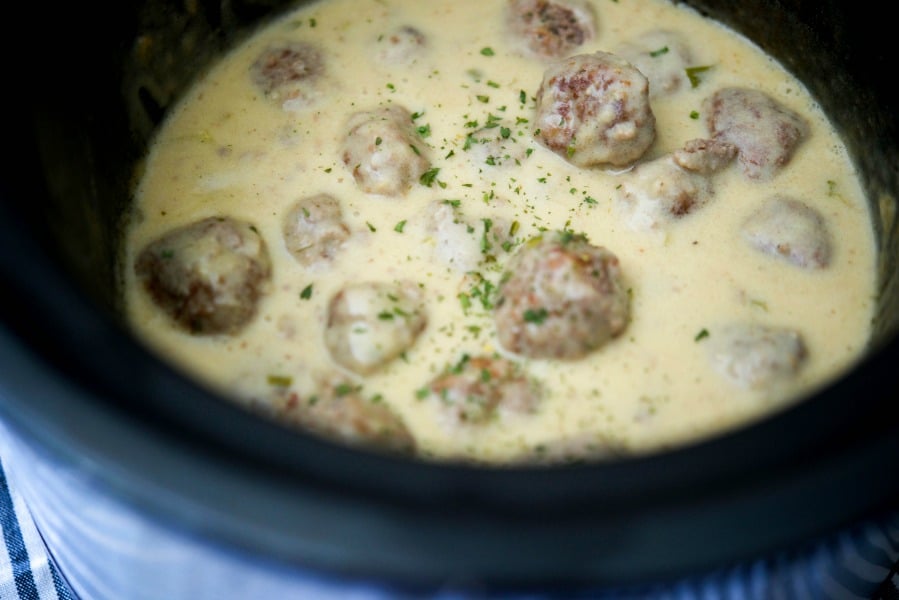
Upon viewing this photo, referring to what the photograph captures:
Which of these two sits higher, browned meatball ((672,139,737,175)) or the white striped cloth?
browned meatball ((672,139,737,175))

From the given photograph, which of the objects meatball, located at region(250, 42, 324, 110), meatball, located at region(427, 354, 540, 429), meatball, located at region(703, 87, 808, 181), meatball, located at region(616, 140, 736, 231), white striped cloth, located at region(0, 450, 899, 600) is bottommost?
white striped cloth, located at region(0, 450, 899, 600)

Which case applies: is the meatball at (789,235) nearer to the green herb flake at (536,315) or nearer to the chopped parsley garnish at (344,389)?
the green herb flake at (536,315)

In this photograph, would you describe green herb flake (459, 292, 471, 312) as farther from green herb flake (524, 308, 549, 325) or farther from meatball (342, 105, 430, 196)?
meatball (342, 105, 430, 196)

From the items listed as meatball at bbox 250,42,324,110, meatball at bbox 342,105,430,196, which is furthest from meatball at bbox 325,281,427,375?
meatball at bbox 250,42,324,110

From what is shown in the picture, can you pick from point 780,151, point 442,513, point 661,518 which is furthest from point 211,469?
point 780,151

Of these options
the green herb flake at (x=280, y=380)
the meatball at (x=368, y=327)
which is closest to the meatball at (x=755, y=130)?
the meatball at (x=368, y=327)

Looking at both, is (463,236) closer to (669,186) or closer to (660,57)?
(669,186)

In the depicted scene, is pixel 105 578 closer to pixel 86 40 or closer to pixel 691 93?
pixel 86 40
